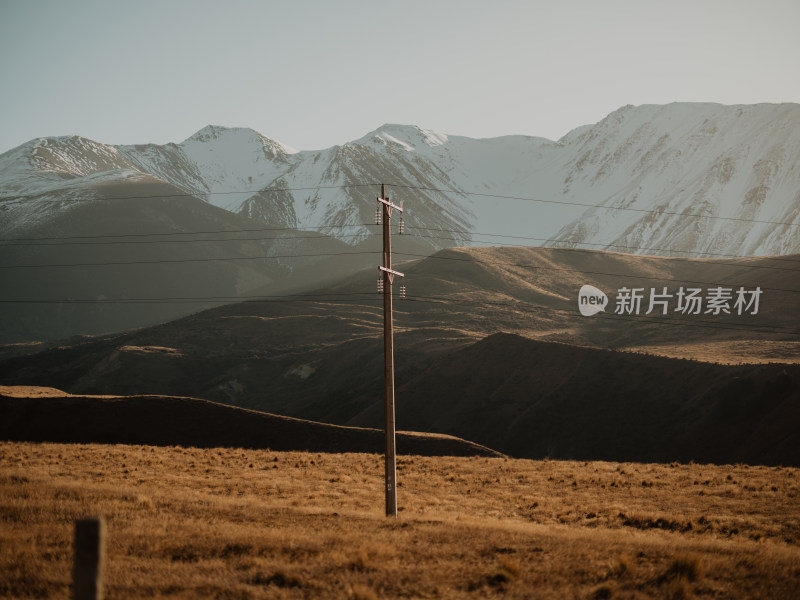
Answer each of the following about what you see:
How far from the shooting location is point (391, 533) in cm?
→ 1912

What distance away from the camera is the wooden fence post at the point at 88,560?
8.34 meters

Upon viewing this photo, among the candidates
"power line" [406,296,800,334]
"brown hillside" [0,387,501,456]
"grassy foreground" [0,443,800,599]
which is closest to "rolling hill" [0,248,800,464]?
"power line" [406,296,800,334]

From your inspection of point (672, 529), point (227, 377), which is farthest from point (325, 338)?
point (672, 529)

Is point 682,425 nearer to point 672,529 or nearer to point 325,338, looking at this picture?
point 672,529

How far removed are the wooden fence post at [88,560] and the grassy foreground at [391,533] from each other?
5014mm

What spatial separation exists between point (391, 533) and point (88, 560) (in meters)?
11.5

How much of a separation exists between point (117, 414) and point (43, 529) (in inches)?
1493

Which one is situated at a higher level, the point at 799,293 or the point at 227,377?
the point at 799,293

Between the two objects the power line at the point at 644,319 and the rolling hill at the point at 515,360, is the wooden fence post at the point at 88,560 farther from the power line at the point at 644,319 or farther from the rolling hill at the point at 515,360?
the power line at the point at 644,319

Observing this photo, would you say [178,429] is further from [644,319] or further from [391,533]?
[644,319]

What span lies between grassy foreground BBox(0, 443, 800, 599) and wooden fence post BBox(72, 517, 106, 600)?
501 centimetres

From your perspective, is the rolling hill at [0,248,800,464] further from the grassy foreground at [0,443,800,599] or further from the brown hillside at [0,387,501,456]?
the grassy foreground at [0,443,800,599]

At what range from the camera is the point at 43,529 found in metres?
17.3

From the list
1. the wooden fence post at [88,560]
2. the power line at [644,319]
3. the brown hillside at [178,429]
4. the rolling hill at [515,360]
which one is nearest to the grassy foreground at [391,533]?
the wooden fence post at [88,560]
